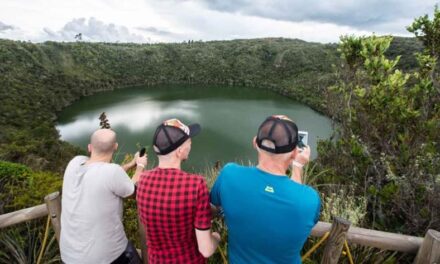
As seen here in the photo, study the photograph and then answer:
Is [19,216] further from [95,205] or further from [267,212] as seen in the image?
[267,212]

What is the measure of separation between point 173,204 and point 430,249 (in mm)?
1710

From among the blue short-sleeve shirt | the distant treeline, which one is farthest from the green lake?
the blue short-sleeve shirt

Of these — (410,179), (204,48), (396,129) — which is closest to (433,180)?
(410,179)

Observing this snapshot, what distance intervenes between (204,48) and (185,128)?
7400 centimetres

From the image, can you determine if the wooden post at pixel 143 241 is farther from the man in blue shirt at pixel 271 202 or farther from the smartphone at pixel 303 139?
the smartphone at pixel 303 139

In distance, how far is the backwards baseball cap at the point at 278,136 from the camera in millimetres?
1531

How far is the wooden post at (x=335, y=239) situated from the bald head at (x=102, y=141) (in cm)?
157

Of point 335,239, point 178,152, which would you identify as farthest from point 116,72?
point 335,239

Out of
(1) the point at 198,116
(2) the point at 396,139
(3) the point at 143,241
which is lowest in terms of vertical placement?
(1) the point at 198,116

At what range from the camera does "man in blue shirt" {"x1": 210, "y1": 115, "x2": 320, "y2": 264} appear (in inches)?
59.1

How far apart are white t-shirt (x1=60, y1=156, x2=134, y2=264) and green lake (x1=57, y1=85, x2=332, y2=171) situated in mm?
11813

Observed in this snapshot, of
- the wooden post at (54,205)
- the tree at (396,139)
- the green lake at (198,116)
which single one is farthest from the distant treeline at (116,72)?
the tree at (396,139)

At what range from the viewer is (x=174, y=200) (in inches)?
63.1

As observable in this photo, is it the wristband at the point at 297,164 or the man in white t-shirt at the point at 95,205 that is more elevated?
the wristband at the point at 297,164
